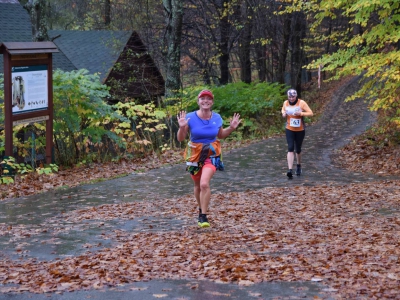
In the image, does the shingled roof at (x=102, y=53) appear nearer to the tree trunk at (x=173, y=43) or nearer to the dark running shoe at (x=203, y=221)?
the tree trunk at (x=173, y=43)

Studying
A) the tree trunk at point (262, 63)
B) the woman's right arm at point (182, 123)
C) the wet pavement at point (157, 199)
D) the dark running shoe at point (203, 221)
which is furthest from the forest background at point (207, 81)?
Answer: the woman's right arm at point (182, 123)

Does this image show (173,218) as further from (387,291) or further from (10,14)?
(10,14)

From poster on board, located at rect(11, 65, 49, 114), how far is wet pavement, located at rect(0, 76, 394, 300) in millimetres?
2395

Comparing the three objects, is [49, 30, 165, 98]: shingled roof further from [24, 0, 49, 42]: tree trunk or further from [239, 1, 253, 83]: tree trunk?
[24, 0, 49, 42]: tree trunk

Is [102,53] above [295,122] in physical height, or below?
above

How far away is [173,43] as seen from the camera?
19797 mm

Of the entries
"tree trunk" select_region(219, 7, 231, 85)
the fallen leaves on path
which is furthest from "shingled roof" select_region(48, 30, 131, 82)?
the fallen leaves on path

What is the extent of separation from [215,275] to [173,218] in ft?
10.9

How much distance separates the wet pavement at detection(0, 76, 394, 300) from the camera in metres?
5.66

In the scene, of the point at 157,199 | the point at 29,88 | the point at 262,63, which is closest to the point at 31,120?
the point at 29,88

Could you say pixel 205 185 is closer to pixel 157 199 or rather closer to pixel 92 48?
pixel 157 199

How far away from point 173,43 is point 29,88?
22.9ft

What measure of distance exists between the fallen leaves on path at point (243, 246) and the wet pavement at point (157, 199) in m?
0.16

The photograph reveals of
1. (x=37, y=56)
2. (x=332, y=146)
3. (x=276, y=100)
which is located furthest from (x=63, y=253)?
(x=276, y=100)
